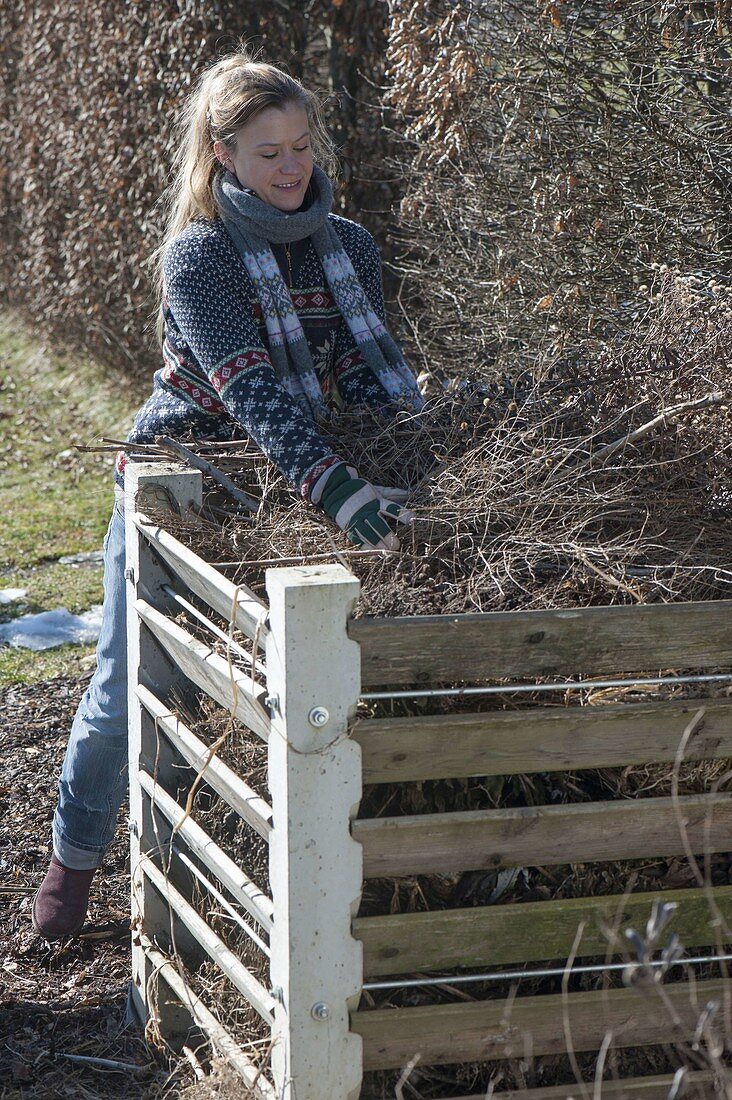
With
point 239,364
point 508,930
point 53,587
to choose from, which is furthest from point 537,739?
point 53,587

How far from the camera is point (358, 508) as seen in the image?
96.6 inches

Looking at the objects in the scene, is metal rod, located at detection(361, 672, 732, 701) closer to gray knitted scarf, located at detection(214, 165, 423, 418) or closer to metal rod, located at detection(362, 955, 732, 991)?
metal rod, located at detection(362, 955, 732, 991)

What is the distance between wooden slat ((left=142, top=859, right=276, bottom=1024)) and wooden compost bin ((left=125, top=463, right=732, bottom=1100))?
11 millimetres

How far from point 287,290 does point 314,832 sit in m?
1.45

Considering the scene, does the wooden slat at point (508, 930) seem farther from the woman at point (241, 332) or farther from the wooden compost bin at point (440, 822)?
the woman at point (241, 332)

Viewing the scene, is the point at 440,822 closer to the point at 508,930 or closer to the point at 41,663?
the point at 508,930

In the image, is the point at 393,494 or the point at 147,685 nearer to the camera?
the point at 393,494

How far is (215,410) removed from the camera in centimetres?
292

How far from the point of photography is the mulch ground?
267 centimetres

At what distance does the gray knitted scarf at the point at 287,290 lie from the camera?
285cm

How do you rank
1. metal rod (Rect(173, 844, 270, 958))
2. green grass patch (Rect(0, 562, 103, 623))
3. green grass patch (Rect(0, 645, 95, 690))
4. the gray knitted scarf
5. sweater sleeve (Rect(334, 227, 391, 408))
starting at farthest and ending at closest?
green grass patch (Rect(0, 562, 103, 623))
green grass patch (Rect(0, 645, 95, 690))
sweater sleeve (Rect(334, 227, 391, 408))
the gray knitted scarf
metal rod (Rect(173, 844, 270, 958))

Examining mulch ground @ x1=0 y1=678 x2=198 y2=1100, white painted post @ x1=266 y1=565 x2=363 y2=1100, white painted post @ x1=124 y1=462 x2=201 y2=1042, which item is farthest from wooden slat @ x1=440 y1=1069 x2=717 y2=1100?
white painted post @ x1=124 y1=462 x2=201 y2=1042

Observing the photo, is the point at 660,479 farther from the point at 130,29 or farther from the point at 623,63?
the point at 130,29

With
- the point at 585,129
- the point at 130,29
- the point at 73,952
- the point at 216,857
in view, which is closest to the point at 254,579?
the point at 216,857
